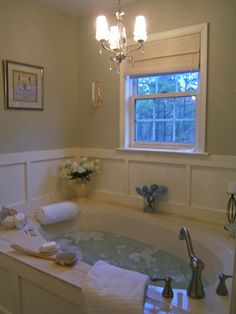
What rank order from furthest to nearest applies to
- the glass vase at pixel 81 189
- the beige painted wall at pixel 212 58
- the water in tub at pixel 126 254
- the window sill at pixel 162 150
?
the glass vase at pixel 81 189, the window sill at pixel 162 150, the beige painted wall at pixel 212 58, the water in tub at pixel 126 254

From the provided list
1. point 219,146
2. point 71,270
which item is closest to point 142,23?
point 219,146

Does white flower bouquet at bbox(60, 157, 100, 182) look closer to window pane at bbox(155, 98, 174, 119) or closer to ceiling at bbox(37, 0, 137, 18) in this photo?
window pane at bbox(155, 98, 174, 119)

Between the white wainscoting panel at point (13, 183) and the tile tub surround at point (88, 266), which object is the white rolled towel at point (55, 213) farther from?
the white wainscoting panel at point (13, 183)

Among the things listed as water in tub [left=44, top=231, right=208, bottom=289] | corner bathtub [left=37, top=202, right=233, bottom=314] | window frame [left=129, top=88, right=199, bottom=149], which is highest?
window frame [left=129, top=88, right=199, bottom=149]

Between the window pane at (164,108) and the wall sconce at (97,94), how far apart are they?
0.65 meters

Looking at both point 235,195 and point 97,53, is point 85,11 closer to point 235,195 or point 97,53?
point 97,53

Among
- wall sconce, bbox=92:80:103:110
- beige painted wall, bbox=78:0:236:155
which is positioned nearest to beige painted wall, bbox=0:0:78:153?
wall sconce, bbox=92:80:103:110

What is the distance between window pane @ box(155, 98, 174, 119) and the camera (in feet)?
9.59

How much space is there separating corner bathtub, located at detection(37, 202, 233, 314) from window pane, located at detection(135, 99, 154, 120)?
989 mm

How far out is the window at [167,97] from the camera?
8.60 feet

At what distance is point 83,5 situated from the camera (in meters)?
2.99

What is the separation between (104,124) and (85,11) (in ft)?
3.97

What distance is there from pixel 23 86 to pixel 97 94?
0.81m

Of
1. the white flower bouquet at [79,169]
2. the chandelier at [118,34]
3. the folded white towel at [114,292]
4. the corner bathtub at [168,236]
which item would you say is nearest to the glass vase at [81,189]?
the white flower bouquet at [79,169]
